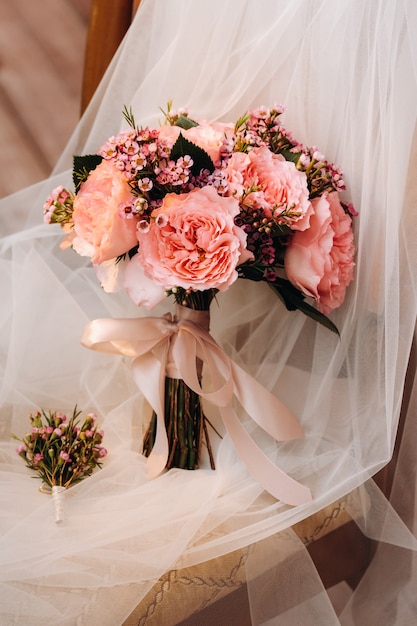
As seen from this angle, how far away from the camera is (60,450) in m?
0.96

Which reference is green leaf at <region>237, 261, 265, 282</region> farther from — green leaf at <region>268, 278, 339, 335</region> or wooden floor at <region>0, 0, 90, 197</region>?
wooden floor at <region>0, 0, 90, 197</region>

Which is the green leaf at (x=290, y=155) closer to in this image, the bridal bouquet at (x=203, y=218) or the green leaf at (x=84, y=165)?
the bridal bouquet at (x=203, y=218)

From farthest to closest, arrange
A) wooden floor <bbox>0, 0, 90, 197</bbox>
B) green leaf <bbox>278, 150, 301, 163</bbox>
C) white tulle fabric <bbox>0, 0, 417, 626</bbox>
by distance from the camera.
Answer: wooden floor <bbox>0, 0, 90, 197</bbox> → green leaf <bbox>278, 150, 301, 163</bbox> → white tulle fabric <bbox>0, 0, 417, 626</bbox>

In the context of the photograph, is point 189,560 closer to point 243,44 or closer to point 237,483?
point 237,483

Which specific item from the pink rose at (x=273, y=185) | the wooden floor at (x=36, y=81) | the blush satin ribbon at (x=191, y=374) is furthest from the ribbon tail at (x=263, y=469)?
the wooden floor at (x=36, y=81)

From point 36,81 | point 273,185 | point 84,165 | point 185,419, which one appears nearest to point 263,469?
point 185,419

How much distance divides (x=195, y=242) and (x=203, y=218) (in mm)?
34

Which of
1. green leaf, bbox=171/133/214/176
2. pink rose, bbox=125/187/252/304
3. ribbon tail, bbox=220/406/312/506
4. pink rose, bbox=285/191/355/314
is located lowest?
ribbon tail, bbox=220/406/312/506

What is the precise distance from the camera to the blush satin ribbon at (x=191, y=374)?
0.95 metres

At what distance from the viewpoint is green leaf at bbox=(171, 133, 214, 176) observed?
34.4 inches

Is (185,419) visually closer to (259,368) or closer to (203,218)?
(259,368)

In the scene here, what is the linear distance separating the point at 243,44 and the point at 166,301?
44 cm

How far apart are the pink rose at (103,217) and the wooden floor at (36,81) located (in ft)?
3.05

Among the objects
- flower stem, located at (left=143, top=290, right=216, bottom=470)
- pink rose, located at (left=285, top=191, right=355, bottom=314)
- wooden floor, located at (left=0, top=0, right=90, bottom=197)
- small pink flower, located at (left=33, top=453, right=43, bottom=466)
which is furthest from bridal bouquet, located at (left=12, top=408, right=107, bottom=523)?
wooden floor, located at (left=0, top=0, right=90, bottom=197)
